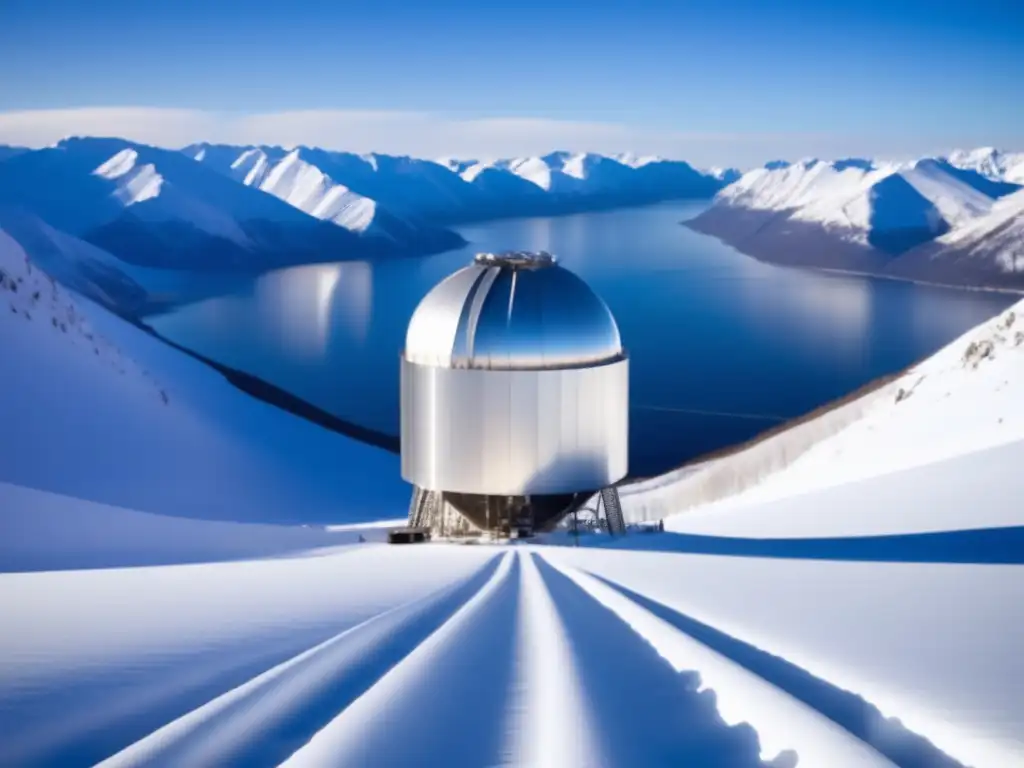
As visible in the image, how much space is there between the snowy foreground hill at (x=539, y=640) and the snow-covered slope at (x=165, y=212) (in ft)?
269

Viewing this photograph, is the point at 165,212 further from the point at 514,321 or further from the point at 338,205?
the point at 514,321

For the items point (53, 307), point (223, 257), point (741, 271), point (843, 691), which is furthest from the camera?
point (223, 257)

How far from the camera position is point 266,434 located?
824 inches

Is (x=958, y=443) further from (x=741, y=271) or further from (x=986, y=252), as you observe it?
(x=986, y=252)

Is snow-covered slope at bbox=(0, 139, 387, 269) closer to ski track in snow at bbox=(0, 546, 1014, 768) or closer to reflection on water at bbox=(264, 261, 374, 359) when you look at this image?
reflection on water at bbox=(264, 261, 374, 359)

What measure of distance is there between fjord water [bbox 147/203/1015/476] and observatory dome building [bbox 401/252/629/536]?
53.1 ft

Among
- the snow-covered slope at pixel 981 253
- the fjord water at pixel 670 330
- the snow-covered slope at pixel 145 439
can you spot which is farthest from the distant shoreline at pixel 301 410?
the snow-covered slope at pixel 981 253

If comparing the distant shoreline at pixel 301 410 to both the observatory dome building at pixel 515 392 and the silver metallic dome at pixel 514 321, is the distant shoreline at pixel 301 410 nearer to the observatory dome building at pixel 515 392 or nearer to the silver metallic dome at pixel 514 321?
the observatory dome building at pixel 515 392

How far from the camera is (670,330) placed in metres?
45.9

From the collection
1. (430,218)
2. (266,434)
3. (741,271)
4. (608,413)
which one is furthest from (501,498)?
(430,218)

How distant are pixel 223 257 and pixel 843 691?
3608 inches

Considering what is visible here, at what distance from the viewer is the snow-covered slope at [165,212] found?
300ft

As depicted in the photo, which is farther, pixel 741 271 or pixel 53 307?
pixel 741 271

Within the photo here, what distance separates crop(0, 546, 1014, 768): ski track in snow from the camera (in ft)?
10.5
